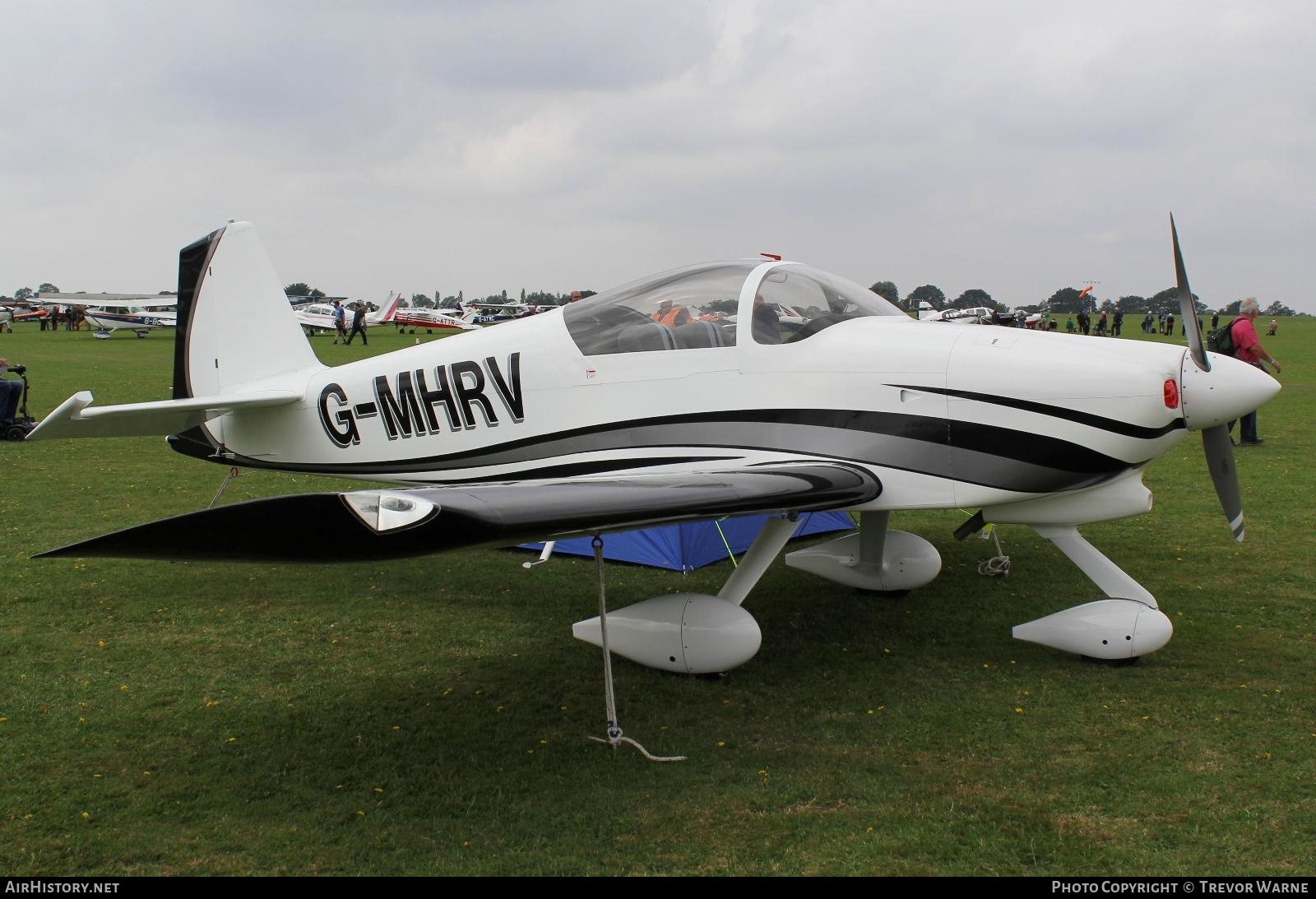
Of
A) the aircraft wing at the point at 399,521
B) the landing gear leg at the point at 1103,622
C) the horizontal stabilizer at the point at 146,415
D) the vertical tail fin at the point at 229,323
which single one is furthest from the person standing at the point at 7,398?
the landing gear leg at the point at 1103,622

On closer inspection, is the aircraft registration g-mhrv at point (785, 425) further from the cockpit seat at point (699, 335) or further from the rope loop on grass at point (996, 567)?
the rope loop on grass at point (996, 567)

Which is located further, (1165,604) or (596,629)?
(1165,604)

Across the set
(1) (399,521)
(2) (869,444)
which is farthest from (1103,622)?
(1) (399,521)

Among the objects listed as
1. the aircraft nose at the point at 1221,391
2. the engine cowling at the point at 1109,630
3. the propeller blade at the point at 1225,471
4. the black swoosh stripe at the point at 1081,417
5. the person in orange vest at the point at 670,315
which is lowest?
the engine cowling at the point at 1109,630

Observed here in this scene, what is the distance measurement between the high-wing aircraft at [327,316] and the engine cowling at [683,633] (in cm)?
4601

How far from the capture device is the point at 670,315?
5.66 meters

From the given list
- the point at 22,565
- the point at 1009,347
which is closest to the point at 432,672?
the point at 1009,347

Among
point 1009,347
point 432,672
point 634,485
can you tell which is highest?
point 1009,347

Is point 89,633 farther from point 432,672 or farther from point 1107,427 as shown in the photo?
point 1107,427

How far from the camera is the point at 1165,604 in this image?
6.21m

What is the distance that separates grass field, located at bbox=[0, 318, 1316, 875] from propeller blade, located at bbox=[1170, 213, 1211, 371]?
5.21 ft

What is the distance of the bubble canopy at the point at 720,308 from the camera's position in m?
5.46

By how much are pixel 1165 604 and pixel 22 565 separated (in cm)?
777

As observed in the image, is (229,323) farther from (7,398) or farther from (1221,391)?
(7,398)
